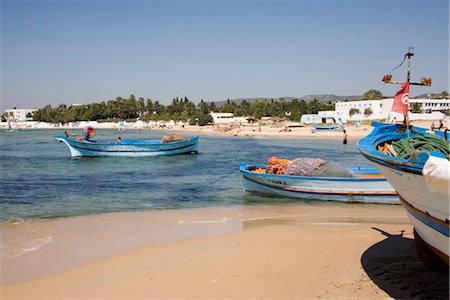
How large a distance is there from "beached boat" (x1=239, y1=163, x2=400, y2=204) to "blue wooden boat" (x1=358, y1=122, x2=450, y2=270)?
7.69 meters

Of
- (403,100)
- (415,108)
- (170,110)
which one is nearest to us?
(403,100)

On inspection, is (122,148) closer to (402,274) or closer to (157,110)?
(402,274)

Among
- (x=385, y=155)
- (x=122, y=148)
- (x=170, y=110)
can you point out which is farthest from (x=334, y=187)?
(x=170, y=110)

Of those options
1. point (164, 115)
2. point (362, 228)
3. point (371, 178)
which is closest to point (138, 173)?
point (371, 178)

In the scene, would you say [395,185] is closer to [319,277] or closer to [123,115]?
[319,277]

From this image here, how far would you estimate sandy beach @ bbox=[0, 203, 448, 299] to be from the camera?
22.3 feet

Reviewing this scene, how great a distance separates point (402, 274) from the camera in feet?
23.2

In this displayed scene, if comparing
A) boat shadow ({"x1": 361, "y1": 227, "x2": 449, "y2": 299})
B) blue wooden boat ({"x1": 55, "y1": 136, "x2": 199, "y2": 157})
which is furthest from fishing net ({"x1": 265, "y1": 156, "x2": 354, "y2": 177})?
blue wooden boat ({"x1": 55, "y1": 136, "x2": 199, "y2": 157})

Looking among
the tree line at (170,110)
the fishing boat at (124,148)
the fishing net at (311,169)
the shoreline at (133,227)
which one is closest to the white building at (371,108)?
the tree line at (170,110)

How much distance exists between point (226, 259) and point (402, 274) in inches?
129

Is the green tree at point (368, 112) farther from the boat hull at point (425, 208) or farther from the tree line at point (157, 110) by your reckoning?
the boat hull at point (425, 208)

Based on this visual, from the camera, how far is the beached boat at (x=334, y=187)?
573 inches

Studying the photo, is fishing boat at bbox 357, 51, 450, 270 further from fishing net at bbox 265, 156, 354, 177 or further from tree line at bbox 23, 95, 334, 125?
tree line at bbox 23, 95, 334, 125

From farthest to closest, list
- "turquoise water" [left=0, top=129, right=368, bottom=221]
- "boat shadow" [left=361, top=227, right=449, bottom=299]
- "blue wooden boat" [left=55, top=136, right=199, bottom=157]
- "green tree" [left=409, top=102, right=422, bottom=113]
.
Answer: "green tree" [left=409, top=102, right=422, bottom=113], "blue wooden boat" [left=55, top=136, right=199, bottom=157], "turquoise water" [left=0, top=129, right=368, bottom=221], "boat shadow" [left=361, top=227, right=449, bottom=299]
